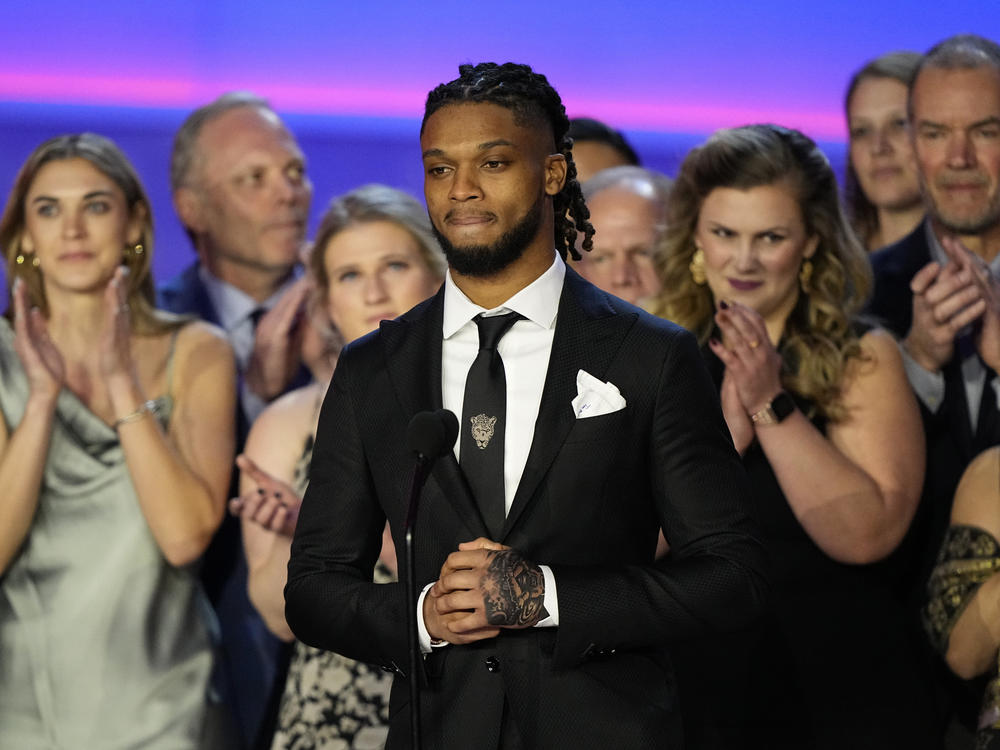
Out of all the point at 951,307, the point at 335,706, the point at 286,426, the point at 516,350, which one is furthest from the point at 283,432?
the point at 516,350

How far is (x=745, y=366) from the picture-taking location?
318 cm

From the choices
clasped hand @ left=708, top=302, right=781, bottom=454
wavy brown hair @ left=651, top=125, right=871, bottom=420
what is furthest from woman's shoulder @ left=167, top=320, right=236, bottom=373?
clasped hand @ left=708, top=302, right=781, bottom=454

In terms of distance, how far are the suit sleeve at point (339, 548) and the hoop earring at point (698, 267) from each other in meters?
1.49

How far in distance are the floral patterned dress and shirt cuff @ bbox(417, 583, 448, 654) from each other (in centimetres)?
156

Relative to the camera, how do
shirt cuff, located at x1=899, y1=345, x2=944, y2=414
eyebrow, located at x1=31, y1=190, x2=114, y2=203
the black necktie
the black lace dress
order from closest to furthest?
the black necktie
the black lace dress
shirt cuff, located at x1=899, y1=345, x2=944, y2=414
eyebrow, located at x1=31, y1=190, x2=114, y2=203

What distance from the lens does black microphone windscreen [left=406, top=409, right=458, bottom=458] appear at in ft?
6.08

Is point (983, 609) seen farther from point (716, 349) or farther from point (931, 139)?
point (931, 139)

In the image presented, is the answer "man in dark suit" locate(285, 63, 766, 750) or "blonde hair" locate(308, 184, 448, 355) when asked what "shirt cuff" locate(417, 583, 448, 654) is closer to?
"man in dark suit" locate(285, 63, 766, 750)

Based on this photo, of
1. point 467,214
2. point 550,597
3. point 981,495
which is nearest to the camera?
point 550,597

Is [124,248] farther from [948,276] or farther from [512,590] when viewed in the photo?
[512,590]

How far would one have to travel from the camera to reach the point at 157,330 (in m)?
4.30

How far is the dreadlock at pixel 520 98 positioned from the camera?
7.06 feet

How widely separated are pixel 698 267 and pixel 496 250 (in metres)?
1.49

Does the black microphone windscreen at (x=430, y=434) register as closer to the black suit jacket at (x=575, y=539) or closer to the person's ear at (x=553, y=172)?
the black suit jacket at (x=575, y=539)
